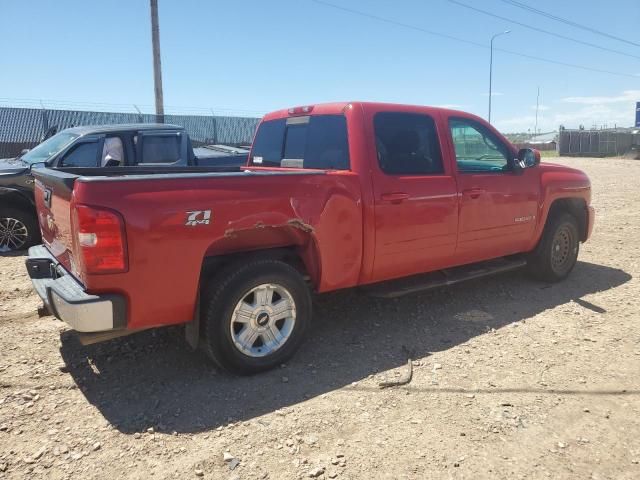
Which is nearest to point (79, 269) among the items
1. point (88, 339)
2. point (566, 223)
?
point (88, 339)

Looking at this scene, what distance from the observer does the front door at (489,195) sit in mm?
4727

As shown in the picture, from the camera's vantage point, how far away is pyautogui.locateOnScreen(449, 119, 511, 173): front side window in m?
4.78

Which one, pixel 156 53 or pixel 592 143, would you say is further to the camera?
pixel 592 143

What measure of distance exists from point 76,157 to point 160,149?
1.19 meters

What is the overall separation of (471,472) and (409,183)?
2.30 metres

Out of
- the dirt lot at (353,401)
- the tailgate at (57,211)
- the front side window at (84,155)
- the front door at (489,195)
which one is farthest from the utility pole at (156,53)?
the front door at (489,195)

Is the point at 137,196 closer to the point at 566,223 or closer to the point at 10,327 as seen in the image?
the point at 10,327

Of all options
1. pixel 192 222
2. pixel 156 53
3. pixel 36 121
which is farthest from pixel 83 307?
pixel 36 121

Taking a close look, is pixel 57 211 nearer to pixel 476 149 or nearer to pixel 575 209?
pixel 476 149

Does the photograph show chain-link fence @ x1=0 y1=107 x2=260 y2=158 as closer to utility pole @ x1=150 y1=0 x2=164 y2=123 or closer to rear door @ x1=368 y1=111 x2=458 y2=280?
utility pole @ x1=150 y1=0 x2=164 y2=123

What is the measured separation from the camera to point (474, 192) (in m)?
4.72

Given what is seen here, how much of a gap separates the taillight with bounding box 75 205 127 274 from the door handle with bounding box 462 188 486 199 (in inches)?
119

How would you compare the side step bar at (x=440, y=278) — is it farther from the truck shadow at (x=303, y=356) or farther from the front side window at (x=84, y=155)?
the front side window at (x=84, y=155)

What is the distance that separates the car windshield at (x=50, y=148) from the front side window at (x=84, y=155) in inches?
7.4
